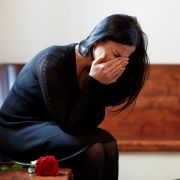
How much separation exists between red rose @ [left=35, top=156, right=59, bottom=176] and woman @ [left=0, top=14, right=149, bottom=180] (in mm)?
53

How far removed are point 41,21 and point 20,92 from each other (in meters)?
0.67

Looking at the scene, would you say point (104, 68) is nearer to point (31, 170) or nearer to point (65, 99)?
point (65, 99)

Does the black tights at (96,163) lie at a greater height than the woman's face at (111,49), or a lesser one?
lesser

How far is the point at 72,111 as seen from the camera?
38.4 inches

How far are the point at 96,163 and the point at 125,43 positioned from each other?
0.33 meters

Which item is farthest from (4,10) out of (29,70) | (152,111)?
(152,111)

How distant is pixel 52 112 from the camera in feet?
3.15

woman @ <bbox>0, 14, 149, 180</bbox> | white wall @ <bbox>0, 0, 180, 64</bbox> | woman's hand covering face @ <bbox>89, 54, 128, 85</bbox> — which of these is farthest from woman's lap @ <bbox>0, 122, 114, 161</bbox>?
white wall @ <bbox>0, 0, 180, 64</bbox>

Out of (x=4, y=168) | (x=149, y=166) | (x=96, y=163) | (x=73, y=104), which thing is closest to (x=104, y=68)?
(x=73, y=104)

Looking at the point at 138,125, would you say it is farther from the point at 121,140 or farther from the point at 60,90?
the point at 60,90

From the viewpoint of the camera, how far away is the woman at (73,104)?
0.96 metres

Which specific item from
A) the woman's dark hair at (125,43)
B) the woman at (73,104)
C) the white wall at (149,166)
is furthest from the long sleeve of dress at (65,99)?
the white wall at (149,166)

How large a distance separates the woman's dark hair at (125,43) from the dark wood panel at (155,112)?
46 centimetres

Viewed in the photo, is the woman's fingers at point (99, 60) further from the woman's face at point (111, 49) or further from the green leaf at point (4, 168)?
the green leaf at point (4, 168)
